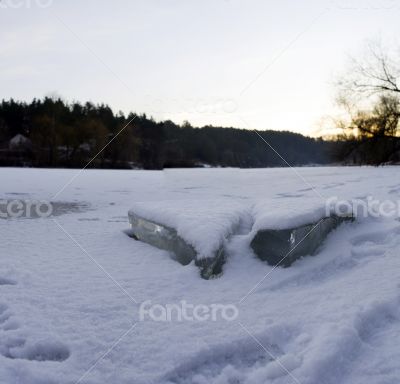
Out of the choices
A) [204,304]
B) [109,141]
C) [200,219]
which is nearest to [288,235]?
[200,219]

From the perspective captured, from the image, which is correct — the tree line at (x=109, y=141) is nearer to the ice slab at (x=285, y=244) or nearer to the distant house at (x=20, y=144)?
the distant house at (x=20, y=144)

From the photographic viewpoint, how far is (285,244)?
3422 millimetres

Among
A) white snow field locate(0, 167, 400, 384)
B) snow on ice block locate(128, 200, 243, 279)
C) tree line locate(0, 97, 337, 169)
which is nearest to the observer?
white snow field locate(0, 167, 400, 384)

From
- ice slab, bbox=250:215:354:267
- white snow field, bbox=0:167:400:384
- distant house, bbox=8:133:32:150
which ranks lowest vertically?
white snow field, bbox=0:167:400:384

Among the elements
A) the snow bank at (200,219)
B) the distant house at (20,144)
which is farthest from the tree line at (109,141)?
the snow bank at (200,219)

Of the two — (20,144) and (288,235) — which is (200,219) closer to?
(288,235)

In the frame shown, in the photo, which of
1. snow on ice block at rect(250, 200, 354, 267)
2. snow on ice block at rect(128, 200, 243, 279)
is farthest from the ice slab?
snow on ice block at rect(128, 200, 243, 279)

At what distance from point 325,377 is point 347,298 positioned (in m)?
0.85

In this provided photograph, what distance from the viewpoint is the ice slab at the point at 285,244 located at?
11.2 ft

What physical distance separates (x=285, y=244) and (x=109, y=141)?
37909 mm

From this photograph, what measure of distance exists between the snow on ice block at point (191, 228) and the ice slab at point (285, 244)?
1.18 ft

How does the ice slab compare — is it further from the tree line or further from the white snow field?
the tree line

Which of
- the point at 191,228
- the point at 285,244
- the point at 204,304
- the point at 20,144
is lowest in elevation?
the point at 204,304

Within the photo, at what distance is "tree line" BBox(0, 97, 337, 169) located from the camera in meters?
40.3
